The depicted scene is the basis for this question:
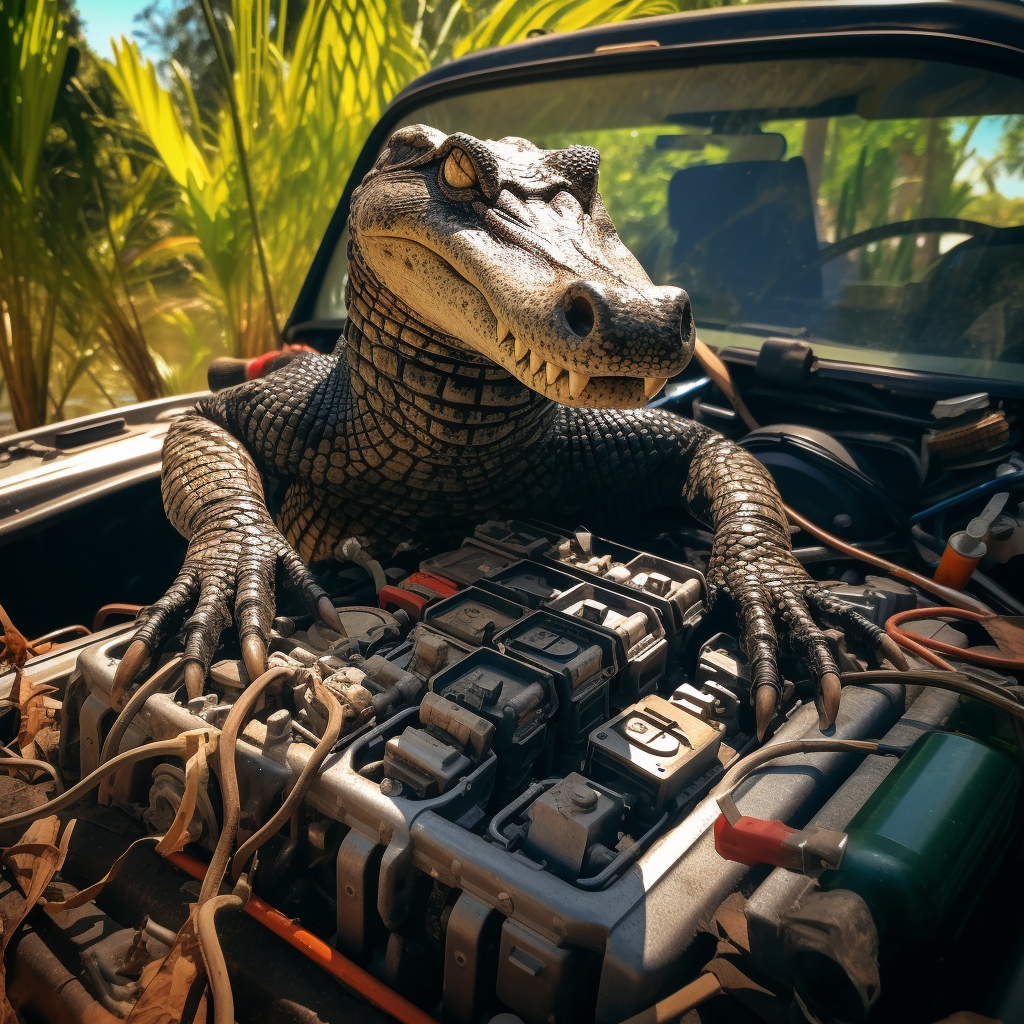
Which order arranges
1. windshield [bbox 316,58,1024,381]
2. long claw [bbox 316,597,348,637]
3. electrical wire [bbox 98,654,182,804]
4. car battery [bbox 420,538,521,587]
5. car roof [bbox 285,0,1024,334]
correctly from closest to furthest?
electrical wire [bbox 98,654,182,804] < long claw [bbox 316,597,348,637] < car battery [bbox 420,538,521,587] < car roof [bbox 285,0,1024,334] < windshield [bbox 316,58,1024,381]

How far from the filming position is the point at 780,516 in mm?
1745

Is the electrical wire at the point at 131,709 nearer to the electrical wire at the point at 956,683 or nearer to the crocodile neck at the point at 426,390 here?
the crocodile neck at the point at 426,390

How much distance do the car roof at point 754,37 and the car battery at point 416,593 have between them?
1476 mm

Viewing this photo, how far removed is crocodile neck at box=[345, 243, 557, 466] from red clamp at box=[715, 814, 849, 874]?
959 mm

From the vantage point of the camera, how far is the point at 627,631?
1.22 meters

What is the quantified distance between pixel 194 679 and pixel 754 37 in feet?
6.07

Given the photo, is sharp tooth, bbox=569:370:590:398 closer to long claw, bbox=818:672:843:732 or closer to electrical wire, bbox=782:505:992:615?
long claw, bbox=818:672:843:732

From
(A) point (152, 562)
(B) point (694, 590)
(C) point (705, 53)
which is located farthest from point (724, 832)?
(C) point (705, 53)

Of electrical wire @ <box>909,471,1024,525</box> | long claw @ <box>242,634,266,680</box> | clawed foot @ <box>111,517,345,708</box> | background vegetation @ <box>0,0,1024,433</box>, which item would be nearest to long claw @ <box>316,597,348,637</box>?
clawed foot @ <box>111,517,345,708</box>

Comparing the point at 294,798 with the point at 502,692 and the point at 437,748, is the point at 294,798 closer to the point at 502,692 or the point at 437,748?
the point at 437,748

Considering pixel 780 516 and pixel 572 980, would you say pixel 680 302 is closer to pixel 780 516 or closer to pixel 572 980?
pixel 780 516

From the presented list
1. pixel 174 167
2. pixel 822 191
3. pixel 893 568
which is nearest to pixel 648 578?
pixel 893 568

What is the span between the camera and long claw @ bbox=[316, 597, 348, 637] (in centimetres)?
132

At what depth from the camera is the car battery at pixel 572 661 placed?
1118 millimetres
